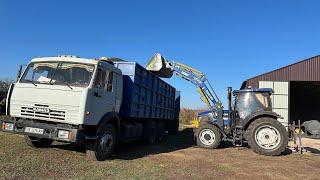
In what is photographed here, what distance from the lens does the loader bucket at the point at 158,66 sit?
1728 centimetres

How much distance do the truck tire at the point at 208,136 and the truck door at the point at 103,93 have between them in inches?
216

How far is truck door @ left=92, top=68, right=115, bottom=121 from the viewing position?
977 centimetres

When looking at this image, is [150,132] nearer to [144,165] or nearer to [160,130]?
[160,130]

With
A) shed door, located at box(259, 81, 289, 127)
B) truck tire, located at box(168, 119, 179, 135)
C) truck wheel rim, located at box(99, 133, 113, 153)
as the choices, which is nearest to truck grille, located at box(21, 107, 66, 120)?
truck wheel rim, located at box(99, 133, 113, 153)

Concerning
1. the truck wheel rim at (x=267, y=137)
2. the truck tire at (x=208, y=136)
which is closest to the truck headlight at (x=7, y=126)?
the truck tire at (x=208, y=136)

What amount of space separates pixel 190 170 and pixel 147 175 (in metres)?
1.52

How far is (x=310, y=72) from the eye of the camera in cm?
2702

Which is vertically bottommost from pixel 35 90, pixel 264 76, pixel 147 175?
pixel 147 175

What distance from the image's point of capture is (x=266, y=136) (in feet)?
45.4

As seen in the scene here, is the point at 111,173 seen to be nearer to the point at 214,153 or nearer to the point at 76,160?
the point at 76,160

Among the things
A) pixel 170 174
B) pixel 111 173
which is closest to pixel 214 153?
pixel 170 174

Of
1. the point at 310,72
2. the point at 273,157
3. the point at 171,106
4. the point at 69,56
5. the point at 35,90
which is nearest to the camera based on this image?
the point at 35,90

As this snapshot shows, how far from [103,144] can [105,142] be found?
0.11 meters

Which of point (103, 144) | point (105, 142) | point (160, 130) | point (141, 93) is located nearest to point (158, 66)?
point (160, 130)
